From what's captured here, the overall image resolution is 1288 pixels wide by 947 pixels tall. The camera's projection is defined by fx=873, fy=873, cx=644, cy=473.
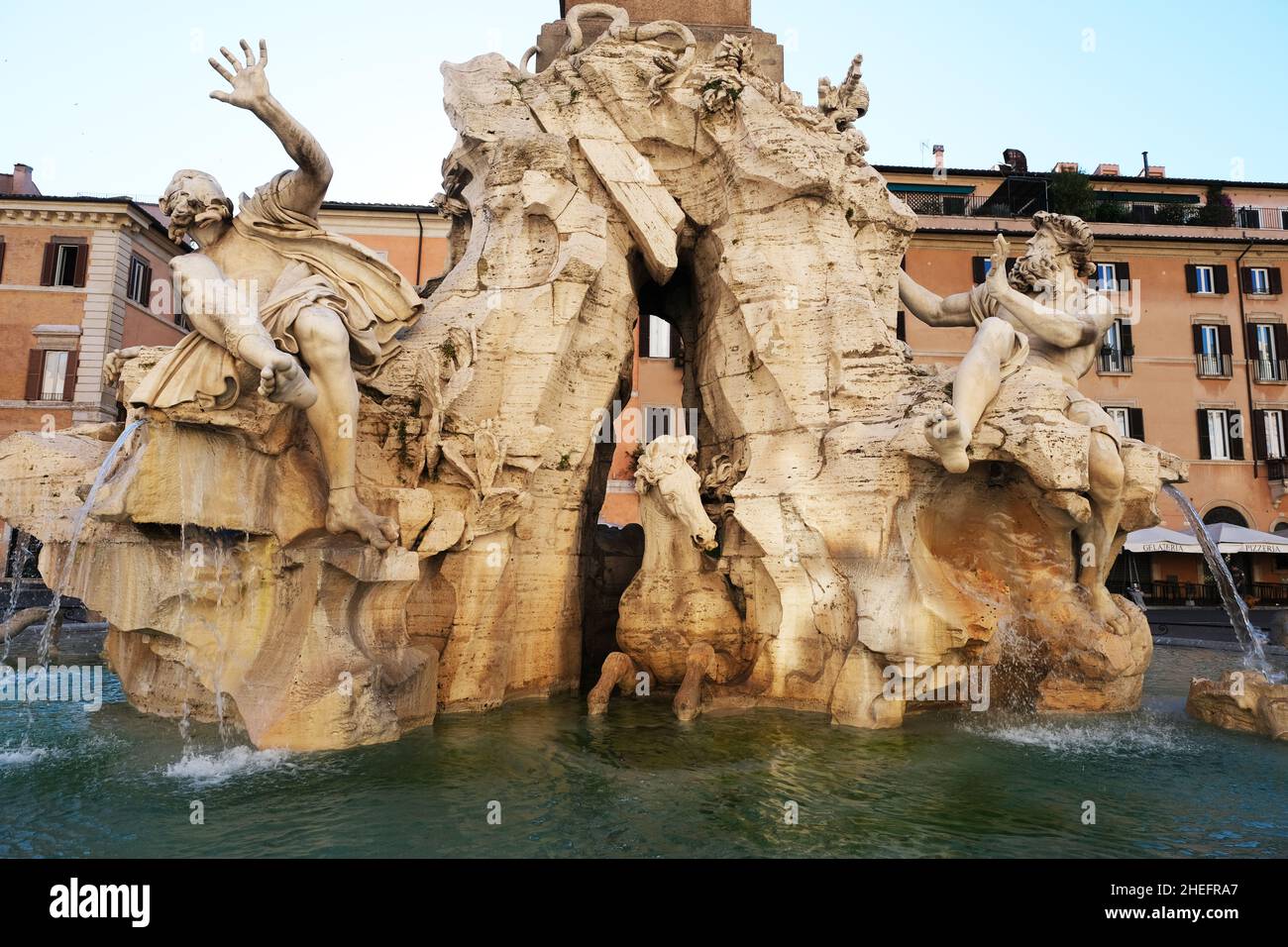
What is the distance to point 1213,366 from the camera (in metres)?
25.2

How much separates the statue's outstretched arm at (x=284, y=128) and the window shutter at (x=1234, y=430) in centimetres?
2679

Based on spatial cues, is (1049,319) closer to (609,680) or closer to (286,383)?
(609,680)

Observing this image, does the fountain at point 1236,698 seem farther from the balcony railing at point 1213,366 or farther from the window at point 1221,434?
the balcony railing at point 1213,366

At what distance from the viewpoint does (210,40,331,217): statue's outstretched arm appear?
17.7 ft

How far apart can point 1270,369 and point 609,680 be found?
1037 inches

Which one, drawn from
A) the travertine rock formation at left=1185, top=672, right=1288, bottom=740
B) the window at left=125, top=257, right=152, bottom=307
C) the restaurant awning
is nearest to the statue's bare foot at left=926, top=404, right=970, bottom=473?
the travertine rock formation at left=1185, top=672, right=1288, bottom=740

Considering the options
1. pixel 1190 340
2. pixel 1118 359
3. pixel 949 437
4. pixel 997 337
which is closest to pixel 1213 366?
pixel 1190 340

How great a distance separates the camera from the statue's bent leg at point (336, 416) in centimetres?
564

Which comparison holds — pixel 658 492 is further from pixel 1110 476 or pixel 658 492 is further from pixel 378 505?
pixel 1110 476

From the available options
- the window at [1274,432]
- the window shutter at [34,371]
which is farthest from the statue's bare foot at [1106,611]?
the window shutter at [34,371]

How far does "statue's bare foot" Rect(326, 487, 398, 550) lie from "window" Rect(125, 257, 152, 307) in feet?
74.3

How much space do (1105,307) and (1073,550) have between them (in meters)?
2.11

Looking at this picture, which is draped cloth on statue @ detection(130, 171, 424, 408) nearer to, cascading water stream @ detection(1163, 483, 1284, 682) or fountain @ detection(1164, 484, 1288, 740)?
cascading water stream @ detection(1163, 483, 1284, 682)

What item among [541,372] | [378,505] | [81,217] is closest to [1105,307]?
[541,372]
